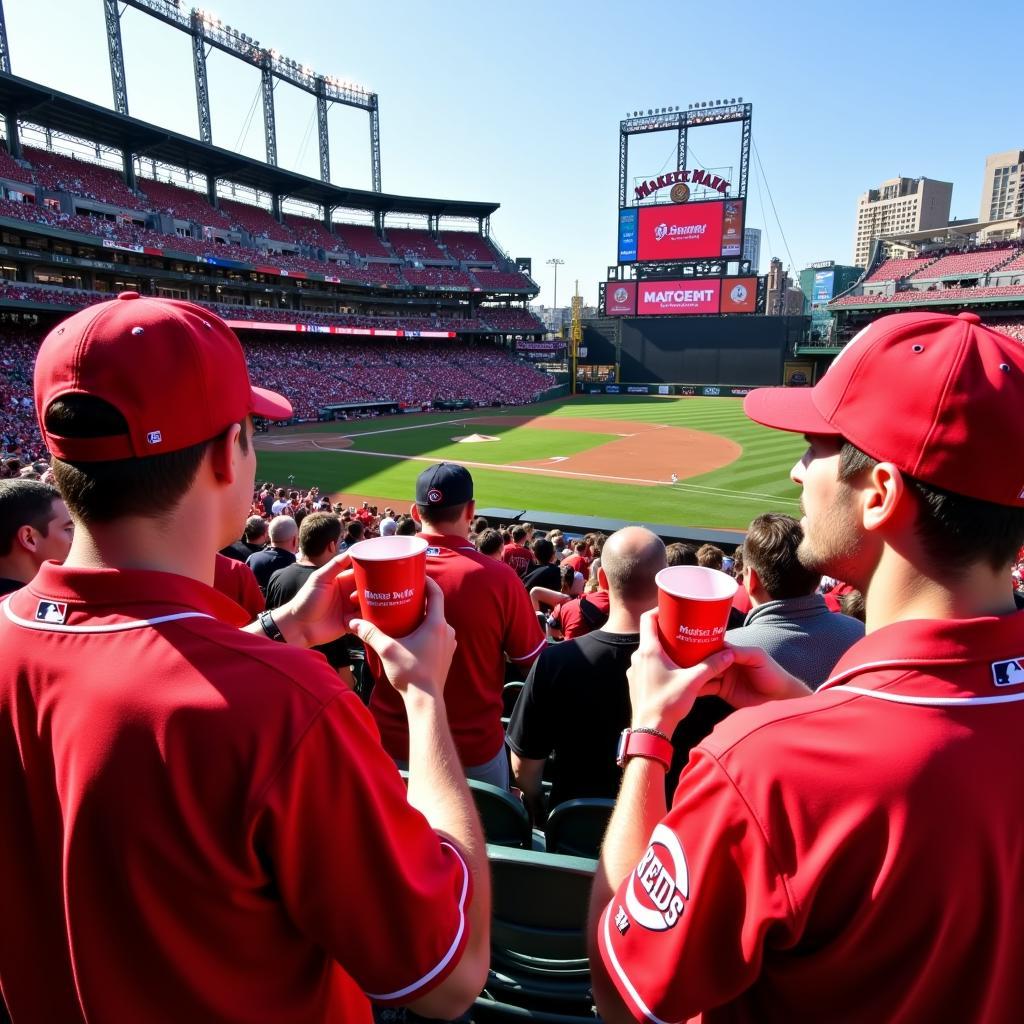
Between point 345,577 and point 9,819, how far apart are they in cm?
114

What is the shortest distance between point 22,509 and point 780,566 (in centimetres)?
410

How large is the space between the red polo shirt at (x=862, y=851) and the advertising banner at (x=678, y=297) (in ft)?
218

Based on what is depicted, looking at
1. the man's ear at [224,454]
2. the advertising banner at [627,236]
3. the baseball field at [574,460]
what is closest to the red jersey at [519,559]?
the man's ear at [224,454]

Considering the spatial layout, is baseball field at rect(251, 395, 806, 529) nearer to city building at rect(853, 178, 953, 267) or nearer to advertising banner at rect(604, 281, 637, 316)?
advertising banner at rect(604, 281, 637, 316)

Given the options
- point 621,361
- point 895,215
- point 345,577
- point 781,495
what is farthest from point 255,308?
point 895,215

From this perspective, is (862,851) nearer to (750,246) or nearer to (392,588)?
(392,588)

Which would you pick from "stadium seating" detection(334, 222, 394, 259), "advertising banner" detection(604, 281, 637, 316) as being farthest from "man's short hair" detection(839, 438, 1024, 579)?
"stadium seating" detection(334, 222, 394, 259)

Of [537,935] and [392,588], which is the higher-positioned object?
[392,588]

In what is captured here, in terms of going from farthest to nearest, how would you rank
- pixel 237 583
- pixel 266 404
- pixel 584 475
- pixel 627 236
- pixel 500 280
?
pixel 500 280
pixel 627 236
pixel 584 475
pixel 237 583
pixel 266 404

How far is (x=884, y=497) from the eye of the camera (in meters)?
1.48

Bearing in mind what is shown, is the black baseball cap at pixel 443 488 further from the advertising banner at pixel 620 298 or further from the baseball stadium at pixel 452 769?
the advertising banner at pixel 620 298

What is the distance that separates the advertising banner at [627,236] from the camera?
64.0m

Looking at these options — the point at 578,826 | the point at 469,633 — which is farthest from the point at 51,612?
the point at 469,633

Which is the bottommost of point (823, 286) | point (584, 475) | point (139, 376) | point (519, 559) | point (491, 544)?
point (584, 475)
